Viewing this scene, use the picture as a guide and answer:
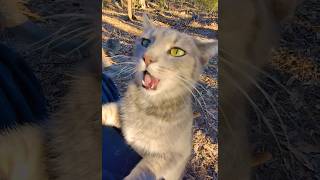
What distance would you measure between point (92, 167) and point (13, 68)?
1.57ft

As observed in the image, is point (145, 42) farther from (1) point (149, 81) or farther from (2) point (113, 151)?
(2) point (113, 151)

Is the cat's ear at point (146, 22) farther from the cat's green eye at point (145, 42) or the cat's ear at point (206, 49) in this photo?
the cat's ear at point (206, 49)

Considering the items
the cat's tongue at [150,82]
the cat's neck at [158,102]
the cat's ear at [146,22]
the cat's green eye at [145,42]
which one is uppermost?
the cat's ear at [146,22]

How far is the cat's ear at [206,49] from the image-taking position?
170 cm

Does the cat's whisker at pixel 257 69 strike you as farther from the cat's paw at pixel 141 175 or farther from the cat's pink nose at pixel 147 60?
the cat's paw at pixel 141 175

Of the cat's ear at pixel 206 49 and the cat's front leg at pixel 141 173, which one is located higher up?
the cat's ear at pixel 206 49

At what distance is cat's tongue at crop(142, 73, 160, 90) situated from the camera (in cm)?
168

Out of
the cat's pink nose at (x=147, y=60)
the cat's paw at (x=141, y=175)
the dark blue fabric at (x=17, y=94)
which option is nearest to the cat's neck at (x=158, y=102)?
the cat's pink nose at (x=147, y=60)

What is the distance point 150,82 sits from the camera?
1689 millimetres

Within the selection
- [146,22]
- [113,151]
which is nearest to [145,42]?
[146,22]

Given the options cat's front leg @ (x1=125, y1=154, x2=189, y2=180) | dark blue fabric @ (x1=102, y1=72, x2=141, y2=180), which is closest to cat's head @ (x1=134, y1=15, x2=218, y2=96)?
dark blue fabric @ (x1=102, y1=72, x2=141, y2=180)

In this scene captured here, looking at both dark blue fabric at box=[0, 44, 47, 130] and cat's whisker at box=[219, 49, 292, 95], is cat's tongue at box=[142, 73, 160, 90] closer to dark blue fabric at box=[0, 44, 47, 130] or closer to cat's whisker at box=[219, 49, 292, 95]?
cat's whisker at box=[219, 49, 292, 95]

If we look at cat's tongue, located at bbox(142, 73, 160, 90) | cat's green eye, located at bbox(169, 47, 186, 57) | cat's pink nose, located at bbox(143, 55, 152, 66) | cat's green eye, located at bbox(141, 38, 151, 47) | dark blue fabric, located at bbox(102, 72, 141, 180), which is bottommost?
dark blue fabric, located at bbox(102, 72, 141, 180)

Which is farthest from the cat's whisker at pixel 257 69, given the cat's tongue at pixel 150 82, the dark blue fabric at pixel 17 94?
the dark blue fabric at pixel 17 94
